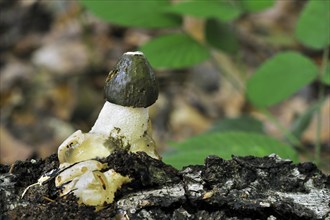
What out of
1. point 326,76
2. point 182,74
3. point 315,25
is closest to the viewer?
point 326,76

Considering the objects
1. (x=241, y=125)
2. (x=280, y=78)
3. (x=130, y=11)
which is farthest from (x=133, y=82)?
(x=241, y=125)

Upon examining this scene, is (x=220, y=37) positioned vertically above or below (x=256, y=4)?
below

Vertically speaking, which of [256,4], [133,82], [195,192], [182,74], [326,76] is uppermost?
[182,74]

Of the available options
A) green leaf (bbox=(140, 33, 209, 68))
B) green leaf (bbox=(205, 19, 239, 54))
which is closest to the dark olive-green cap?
green leaf (bbox=(140, 33, 209, 68))

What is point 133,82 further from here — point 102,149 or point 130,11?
point 130,11

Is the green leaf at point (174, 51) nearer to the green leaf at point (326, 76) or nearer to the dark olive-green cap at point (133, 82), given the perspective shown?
the green leaf at point (326, 76)

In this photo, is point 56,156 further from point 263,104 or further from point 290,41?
point 290,41

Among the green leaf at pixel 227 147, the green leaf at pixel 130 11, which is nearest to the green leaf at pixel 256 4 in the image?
the green leaf at pixel 130 11

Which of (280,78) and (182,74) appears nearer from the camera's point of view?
(280,78)
